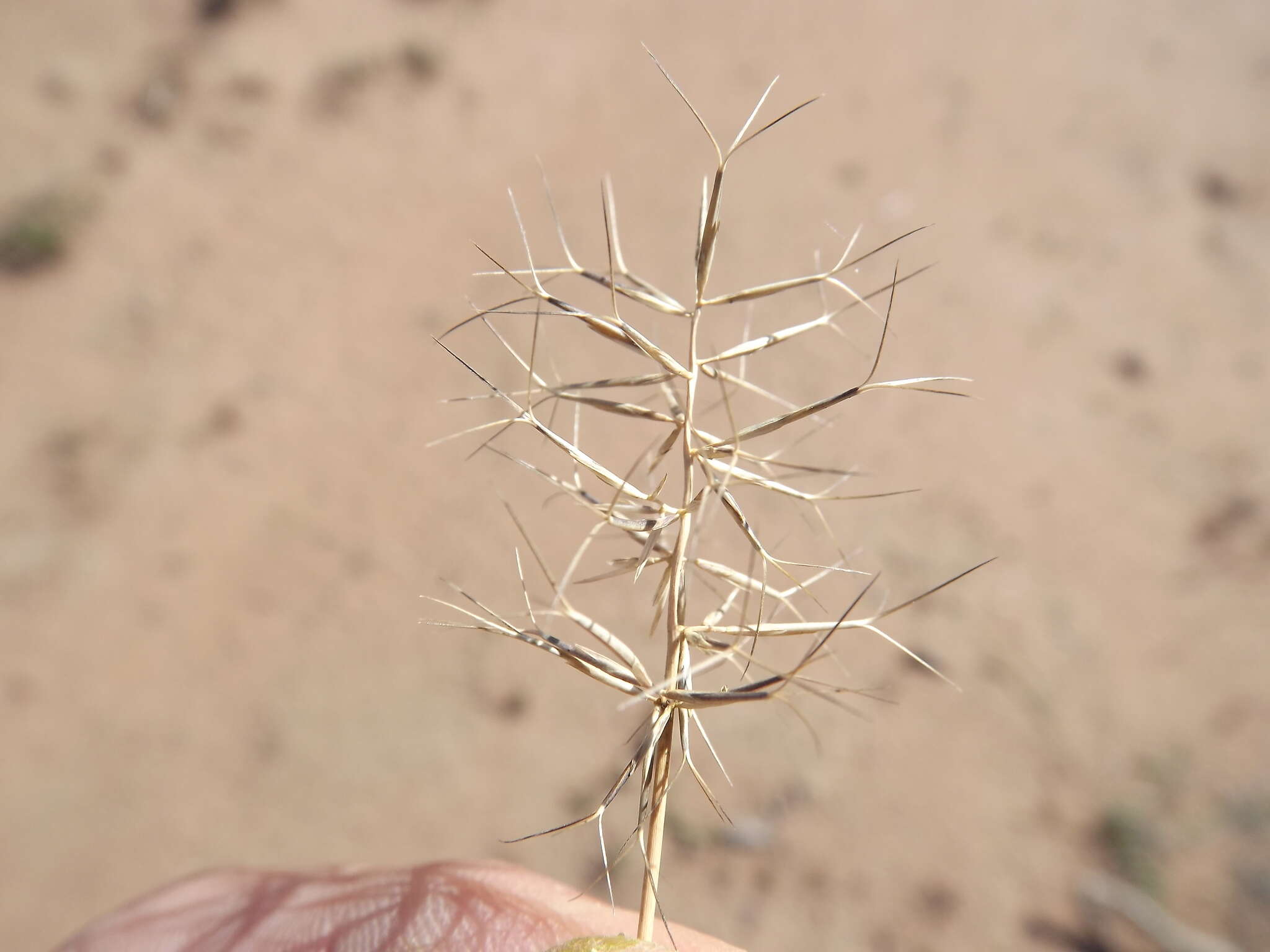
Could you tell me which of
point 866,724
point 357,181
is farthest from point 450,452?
point 866,724

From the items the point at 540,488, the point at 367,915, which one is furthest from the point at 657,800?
the point at 540,488

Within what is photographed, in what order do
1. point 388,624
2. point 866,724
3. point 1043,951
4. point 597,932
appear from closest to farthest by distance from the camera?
1. point 597,932
2. point 1043,951
3. point 866,724
4. point 388,624

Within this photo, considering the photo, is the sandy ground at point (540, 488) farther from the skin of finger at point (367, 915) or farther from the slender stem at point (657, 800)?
the slender stem at point (657, 800)

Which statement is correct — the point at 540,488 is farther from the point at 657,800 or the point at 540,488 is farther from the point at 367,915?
the point at 657,800

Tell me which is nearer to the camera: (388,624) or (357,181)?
(388,624)

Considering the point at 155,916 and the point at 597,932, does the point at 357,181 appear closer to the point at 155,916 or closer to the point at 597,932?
the point at 155,916

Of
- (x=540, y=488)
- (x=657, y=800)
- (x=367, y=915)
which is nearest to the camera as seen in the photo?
(x=657, y=800)

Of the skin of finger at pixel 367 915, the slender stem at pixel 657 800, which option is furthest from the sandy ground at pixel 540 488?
the slender stem at pixel 657 800
